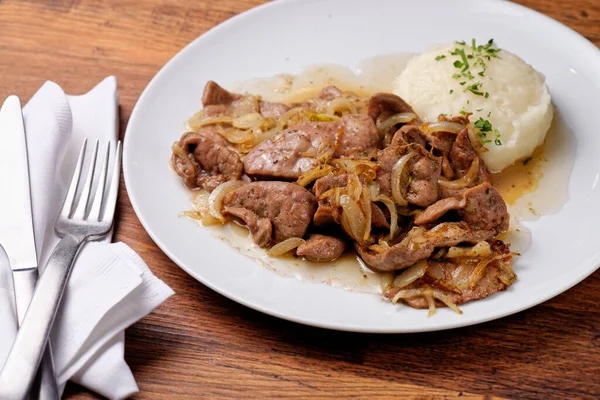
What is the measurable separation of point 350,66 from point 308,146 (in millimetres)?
1484

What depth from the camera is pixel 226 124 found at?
5277 millimetres

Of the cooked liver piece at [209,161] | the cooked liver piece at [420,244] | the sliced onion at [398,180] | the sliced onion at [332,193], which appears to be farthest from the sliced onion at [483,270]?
the cooked liver piece at [209,161]

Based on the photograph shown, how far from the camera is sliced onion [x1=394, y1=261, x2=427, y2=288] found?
406 centimetres

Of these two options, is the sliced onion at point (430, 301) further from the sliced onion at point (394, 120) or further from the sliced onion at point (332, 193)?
the sliced onion at point (394, 120)

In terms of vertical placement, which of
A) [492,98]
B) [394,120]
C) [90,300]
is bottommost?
[90,300]

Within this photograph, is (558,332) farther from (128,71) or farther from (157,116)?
(128,71)

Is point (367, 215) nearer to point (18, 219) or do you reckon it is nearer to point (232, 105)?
point (232, 105)

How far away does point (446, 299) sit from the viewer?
154 inches

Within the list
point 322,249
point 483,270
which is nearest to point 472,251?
point 483,270

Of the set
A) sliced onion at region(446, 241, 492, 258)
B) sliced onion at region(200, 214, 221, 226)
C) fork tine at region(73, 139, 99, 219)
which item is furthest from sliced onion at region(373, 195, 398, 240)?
fork tine at region(73, 139, 99, 219)

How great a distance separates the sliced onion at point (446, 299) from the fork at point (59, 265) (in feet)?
7.29

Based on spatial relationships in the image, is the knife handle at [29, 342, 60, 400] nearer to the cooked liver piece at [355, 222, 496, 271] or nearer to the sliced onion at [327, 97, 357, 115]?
the cooked liver piece at [355, 222, 496, 271]

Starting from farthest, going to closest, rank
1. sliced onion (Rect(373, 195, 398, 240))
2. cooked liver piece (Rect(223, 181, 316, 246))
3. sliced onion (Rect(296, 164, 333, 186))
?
sliced onion (Rect(296, 164, 333, 186)) → cooked liver piece (Rect(223, 181, 316, 246)) → sliced onion (Rect(373, 195, 398, 240))

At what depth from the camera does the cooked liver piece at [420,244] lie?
Answer: 404cm
